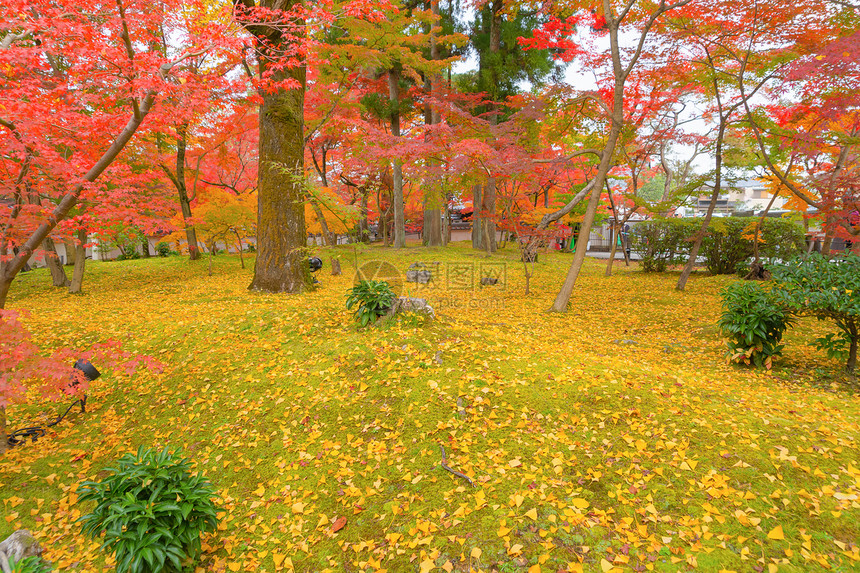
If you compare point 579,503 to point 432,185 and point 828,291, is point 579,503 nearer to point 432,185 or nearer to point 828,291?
point 828,291

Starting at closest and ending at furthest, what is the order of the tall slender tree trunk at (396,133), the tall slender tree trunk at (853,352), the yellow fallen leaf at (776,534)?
the yellow fallen leaf at (776,534)
the tall slender tree trunk at (853,352)
the tall slender tree trunk at (396,133)

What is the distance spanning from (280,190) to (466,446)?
6.35 meters

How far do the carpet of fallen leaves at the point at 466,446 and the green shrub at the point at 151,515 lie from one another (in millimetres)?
304

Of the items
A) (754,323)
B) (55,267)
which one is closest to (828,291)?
(754,323)

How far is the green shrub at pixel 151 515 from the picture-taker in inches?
88.0

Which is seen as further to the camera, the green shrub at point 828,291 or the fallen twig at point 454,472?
the green shrub at point 828,291

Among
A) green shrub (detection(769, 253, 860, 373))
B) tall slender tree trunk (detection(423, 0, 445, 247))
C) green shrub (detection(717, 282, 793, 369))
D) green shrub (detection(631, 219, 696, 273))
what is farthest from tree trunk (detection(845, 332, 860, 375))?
tall slender tree trunk (detection(423, 0, 445, 247))

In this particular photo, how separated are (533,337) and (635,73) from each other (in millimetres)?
8868

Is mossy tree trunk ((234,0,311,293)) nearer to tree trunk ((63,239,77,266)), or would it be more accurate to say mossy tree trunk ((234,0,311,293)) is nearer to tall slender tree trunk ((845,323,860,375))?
tree trunk ((63,239,77,266))

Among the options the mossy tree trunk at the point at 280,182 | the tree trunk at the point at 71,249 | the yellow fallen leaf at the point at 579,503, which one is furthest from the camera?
the tree trunk at the point at 71,249

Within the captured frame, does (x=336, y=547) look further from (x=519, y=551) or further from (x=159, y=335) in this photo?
(x=159, y=335)

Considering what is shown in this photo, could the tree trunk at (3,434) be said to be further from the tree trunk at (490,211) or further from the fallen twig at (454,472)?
the tree trunk at (490,211)

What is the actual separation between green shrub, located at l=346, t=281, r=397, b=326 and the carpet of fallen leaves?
0.79 ft

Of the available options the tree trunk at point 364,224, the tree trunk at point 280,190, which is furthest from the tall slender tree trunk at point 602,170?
the tree trunk at point 364,224
